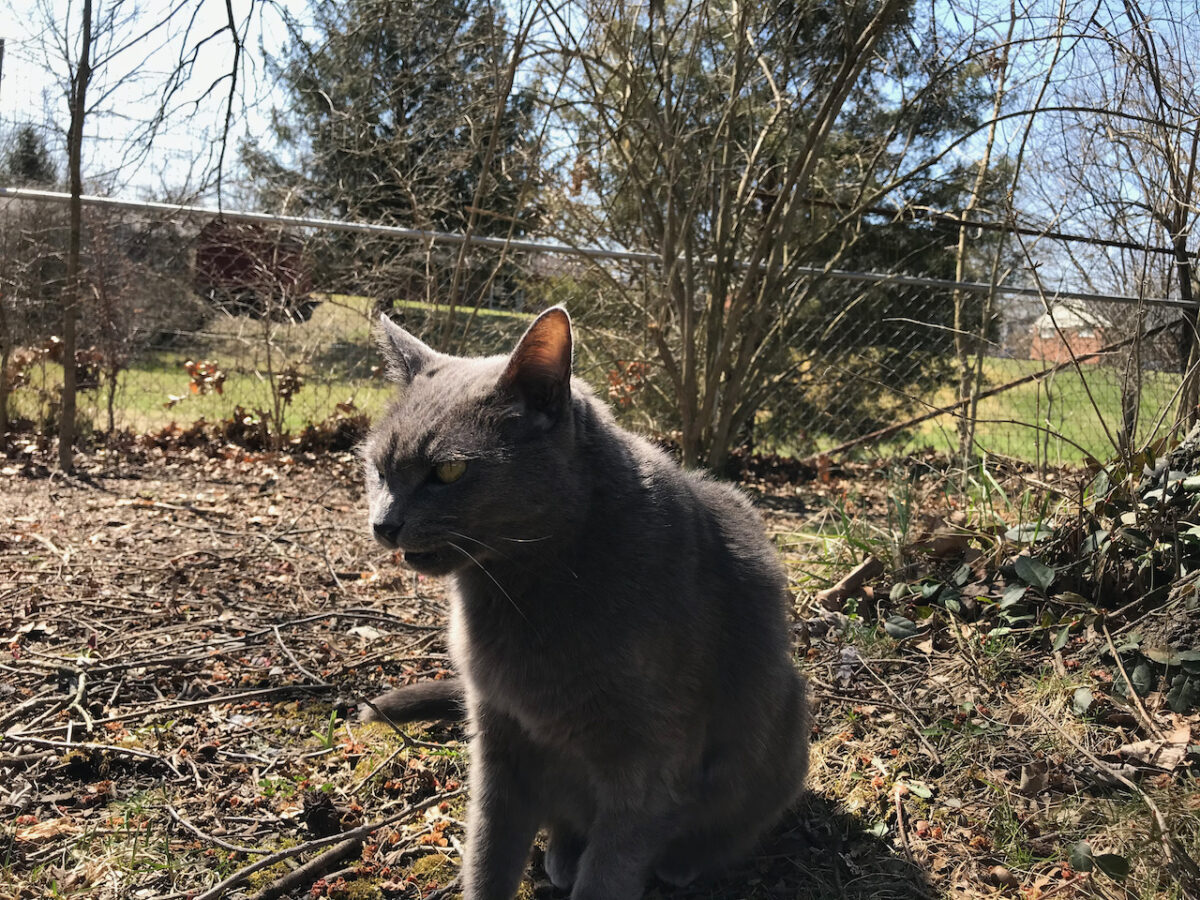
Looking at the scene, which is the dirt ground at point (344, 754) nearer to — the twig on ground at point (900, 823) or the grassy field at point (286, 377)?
the twig on ground at point (900, 823)

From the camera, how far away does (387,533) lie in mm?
1709

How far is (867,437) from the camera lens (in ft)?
20.4

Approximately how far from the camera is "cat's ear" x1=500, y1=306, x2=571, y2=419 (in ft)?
5.65

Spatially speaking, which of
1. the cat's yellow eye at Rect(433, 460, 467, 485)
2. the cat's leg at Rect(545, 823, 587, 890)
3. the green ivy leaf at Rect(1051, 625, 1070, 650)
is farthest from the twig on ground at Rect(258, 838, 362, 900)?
the green ivy leaf at Rect(1051, 625, 1070, 650)

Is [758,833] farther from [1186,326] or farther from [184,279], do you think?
[184,279]

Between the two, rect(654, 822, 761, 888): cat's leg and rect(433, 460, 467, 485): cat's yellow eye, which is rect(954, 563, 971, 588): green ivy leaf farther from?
rect(433, 460, 467, 485): cat's yellow eye

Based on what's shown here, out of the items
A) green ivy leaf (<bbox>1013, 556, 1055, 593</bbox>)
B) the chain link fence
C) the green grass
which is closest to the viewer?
green ivy leaf (<bbox>1013, 556, 1055, 593</bbox>)

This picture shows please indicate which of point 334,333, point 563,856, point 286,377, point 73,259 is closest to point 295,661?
point 563,856

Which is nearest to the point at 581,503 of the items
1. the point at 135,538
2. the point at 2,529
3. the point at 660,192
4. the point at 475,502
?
the point at 475,502

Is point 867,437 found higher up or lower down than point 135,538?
higher up

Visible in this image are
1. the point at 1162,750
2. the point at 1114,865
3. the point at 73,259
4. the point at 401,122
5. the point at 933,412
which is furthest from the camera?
the point at 401,122

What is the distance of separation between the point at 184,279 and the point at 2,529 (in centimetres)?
347

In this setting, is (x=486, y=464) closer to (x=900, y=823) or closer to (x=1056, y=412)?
(x=900, y=823)

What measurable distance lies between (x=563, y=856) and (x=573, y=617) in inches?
29.5
